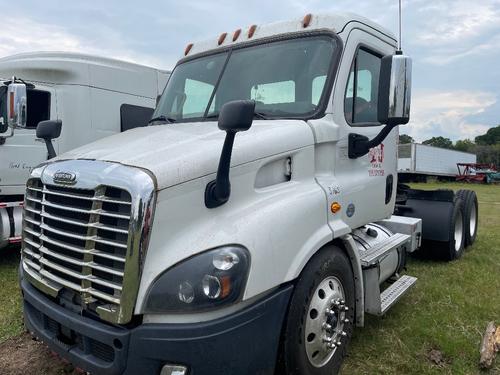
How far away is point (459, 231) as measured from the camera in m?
7.31

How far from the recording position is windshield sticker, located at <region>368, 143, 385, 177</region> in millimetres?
4082

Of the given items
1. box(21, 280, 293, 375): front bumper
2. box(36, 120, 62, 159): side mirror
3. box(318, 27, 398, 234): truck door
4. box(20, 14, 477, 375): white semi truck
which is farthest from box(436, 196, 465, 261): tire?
box(36, 120, 62, 159): side mirror

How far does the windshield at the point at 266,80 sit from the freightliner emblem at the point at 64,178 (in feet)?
4.41

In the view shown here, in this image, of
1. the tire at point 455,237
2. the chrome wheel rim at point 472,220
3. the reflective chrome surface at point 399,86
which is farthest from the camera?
the chrome wheel rim at point 472,220

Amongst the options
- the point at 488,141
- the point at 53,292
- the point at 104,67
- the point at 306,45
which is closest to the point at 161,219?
the point at 53,292

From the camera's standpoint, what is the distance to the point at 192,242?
2551 mm

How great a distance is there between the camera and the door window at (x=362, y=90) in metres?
3.68

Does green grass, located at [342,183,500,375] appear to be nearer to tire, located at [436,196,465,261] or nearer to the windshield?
tire, located at [436,196,465,261]

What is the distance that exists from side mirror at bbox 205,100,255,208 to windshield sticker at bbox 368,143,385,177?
1.84 m

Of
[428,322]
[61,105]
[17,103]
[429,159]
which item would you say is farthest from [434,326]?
[429,159]

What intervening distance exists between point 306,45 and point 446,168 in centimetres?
3774

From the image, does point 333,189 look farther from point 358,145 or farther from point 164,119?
point 164,119

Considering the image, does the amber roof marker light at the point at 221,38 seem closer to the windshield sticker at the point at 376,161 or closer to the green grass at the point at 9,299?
the windshield sticker at the point at 376,161

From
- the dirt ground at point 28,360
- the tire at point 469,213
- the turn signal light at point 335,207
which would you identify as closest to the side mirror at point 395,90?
the turn signal light at point 335,207
